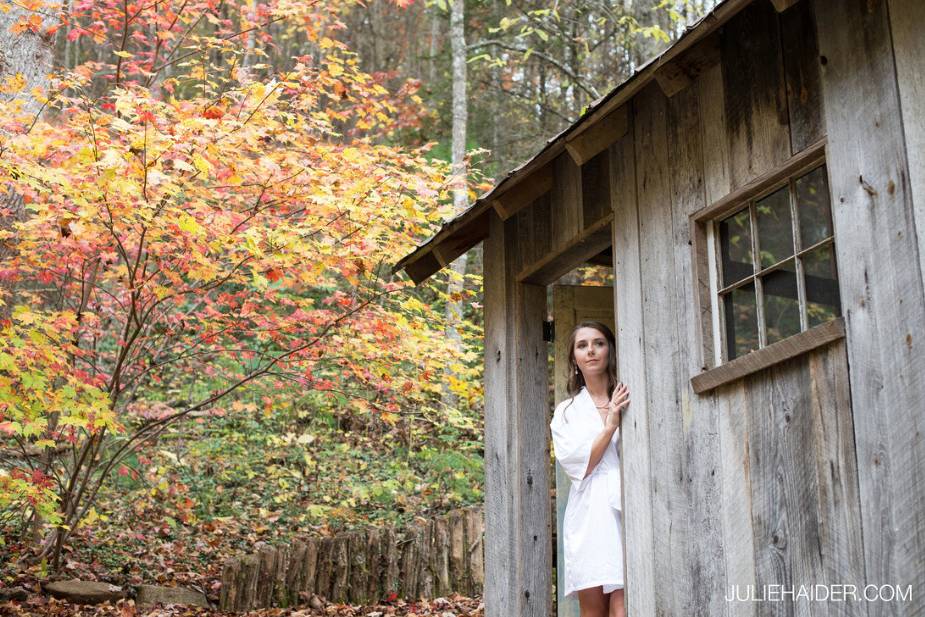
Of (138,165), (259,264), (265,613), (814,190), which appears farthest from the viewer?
(265,613)

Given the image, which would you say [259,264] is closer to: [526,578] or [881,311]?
[526,578]

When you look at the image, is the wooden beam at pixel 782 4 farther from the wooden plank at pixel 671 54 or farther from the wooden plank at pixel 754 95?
the wooden plank at pixel 754 95

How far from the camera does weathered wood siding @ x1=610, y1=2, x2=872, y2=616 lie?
3.11 metres

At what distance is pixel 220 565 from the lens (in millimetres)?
9250

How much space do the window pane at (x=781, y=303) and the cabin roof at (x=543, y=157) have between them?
38.4 inches

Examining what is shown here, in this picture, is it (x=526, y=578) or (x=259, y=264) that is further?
(x=259, y=264)

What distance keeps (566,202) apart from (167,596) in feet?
16.9

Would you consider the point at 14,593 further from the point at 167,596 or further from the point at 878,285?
the point at 878,285

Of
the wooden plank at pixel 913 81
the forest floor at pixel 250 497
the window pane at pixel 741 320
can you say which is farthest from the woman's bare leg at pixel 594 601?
the forest floor at pixel 250 497

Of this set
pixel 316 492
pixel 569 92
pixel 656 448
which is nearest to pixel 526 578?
pixel 656 448

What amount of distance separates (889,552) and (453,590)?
5760 millimetres

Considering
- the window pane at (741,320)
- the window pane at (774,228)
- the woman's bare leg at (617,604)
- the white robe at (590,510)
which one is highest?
the window pane at (774,228)

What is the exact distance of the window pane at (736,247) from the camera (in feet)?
12.4

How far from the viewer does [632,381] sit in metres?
4.40
